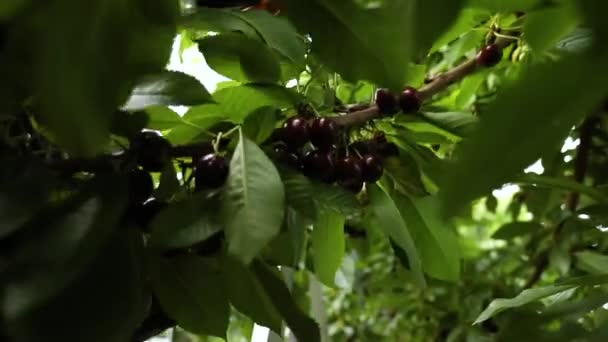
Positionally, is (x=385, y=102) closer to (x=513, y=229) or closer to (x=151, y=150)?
(x=151, y=150)

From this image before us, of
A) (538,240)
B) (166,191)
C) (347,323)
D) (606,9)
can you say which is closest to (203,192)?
(166,191)

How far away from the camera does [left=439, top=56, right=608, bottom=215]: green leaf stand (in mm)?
179

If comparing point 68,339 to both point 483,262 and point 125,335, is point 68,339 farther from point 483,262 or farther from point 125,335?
point 483,262

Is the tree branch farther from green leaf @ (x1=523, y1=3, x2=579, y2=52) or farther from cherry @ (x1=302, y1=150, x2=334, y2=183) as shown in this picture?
green leaf @ (x1=523, y1=3, x2=579, y2=52)

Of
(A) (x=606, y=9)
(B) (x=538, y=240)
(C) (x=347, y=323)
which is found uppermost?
(A) (x=606, y=9)

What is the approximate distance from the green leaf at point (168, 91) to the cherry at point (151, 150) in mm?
18

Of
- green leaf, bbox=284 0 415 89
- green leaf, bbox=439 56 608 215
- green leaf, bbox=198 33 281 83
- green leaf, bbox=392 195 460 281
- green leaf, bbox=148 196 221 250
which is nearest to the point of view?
green leaf, bbox=439 56 608 215

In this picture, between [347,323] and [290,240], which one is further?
[347,323]

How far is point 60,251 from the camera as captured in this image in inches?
12.0

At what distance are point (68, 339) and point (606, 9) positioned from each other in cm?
24

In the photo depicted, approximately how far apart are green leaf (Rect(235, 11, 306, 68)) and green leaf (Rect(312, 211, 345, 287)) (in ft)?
0.44

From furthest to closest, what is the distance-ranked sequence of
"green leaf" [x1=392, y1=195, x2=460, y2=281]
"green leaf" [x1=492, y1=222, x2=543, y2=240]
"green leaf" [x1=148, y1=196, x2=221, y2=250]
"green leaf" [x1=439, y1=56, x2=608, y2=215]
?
"green leaf" [x1=492, y1=222, x2=543, y2=240], "green leaf" [x1=392, y1=195, x2=460, y2=281], "green leaf" [x1=148, y1=196, x2=221, y2=250], "green leaf" [x1=439, y1=56, x2=608, y2=215]

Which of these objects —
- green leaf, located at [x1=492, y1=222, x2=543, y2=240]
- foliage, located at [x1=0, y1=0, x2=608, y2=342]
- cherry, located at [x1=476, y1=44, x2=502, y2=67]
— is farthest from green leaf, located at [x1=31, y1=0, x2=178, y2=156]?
green leaf, located at [x1=492, y1=222, x2=543, y2=240]

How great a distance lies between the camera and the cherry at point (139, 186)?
41 cm
